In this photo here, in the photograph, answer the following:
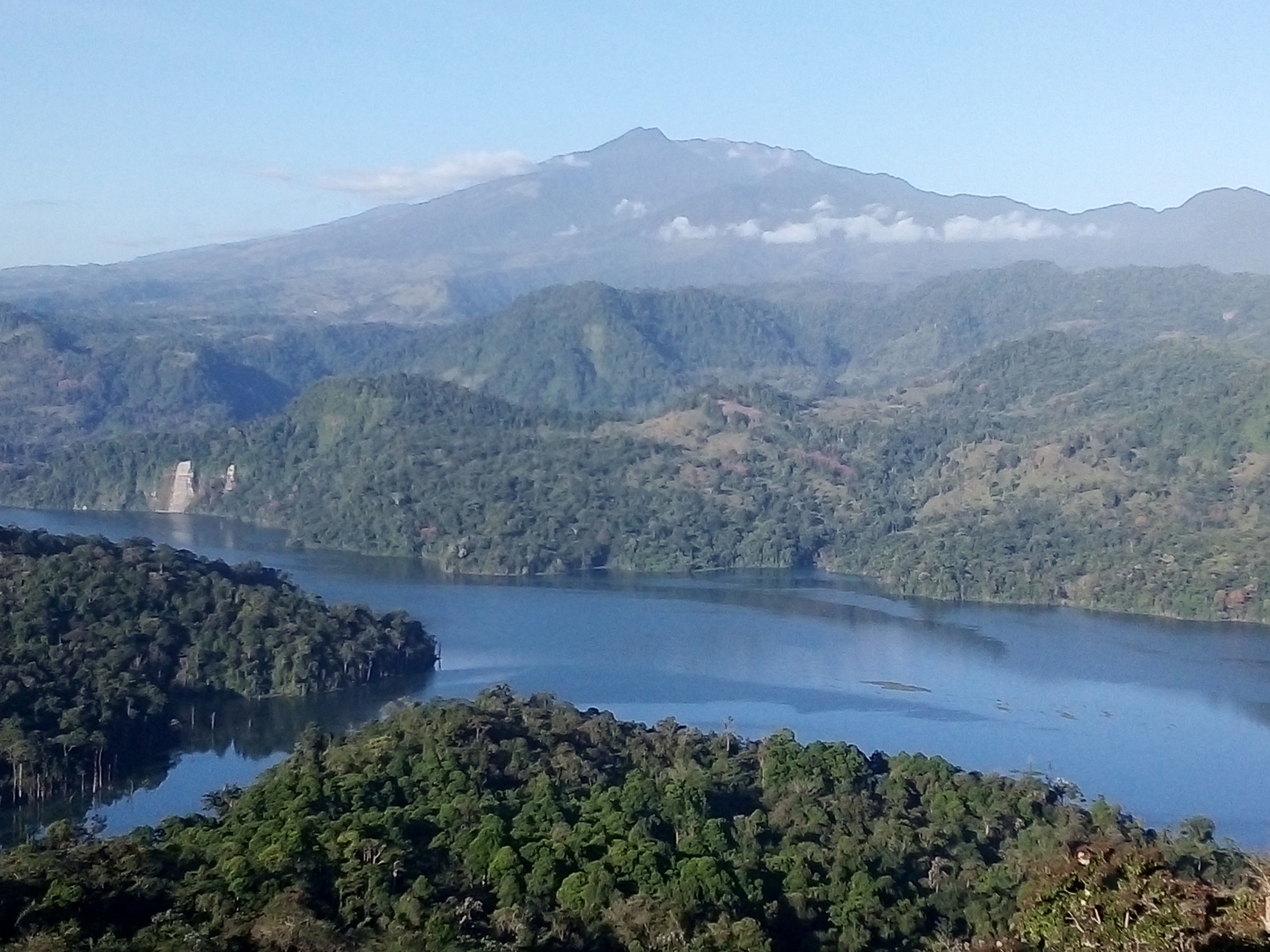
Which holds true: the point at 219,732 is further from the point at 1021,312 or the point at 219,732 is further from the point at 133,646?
the point at 1021,312

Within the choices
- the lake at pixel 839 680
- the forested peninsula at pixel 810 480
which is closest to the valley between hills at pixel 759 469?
the forested peninsula at pixel 810 480

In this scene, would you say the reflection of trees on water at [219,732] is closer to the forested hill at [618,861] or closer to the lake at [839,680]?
the lake at [839,680]

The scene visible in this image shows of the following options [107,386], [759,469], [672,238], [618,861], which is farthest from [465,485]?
[672,238]

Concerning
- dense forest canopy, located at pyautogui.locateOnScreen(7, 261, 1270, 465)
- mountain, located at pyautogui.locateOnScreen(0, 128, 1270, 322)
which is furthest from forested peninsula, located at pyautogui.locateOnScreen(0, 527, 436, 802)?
mountain, located at pyautogui.locateOnScreen(0, 128, 1270, 322)

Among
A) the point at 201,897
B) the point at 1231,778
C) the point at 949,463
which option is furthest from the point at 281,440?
the point at 201,897

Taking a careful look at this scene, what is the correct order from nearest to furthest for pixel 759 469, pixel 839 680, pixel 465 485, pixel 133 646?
pixel 133 646 < pixel 839 680 < pixel 465 485 < pixel 759 469

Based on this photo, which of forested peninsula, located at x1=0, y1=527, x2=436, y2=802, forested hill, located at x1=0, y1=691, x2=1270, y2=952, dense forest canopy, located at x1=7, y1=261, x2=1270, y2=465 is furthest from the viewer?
dense forest canopy, located at x1=7, y1=261, x2=1270, y2=465

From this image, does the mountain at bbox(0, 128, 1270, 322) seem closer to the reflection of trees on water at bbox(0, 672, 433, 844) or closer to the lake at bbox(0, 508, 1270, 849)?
the lake at bbox(0, 508, 1270, 849)

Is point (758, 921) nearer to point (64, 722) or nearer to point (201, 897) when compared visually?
point (201, 897)
